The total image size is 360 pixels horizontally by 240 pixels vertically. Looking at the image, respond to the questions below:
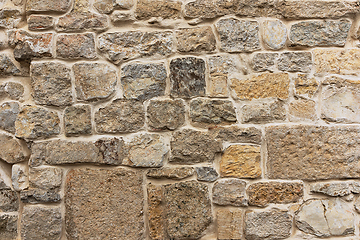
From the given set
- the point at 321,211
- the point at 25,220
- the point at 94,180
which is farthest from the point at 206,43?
the point at 25,220

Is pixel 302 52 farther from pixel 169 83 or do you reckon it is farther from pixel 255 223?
pixel 255 223

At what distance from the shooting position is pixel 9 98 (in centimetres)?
178

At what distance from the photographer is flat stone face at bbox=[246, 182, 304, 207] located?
1689 millimetres

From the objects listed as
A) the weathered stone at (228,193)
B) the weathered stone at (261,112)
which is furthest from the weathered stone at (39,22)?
the weathered stone at (228,193)

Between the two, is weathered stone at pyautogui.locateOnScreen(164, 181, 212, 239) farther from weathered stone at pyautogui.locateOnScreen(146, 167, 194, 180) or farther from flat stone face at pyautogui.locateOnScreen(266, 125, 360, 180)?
flat stone face at pyautogui.locateOnScreen(266, 125, 360, 180)

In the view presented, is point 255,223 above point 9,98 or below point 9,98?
below

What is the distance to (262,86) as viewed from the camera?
1726mm

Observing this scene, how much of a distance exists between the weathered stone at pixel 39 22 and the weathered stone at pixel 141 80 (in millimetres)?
535

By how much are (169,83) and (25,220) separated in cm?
120

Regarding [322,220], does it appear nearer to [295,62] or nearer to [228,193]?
[228,193]

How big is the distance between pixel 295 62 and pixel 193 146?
0.85 metres

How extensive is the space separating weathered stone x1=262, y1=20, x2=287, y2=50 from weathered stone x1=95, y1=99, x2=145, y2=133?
91cm

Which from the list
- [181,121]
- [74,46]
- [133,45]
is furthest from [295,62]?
[74,46]

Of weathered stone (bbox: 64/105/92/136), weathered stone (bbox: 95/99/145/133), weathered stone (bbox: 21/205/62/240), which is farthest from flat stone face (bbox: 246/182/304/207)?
weathered stone (bbox: 21/205/62/240)
